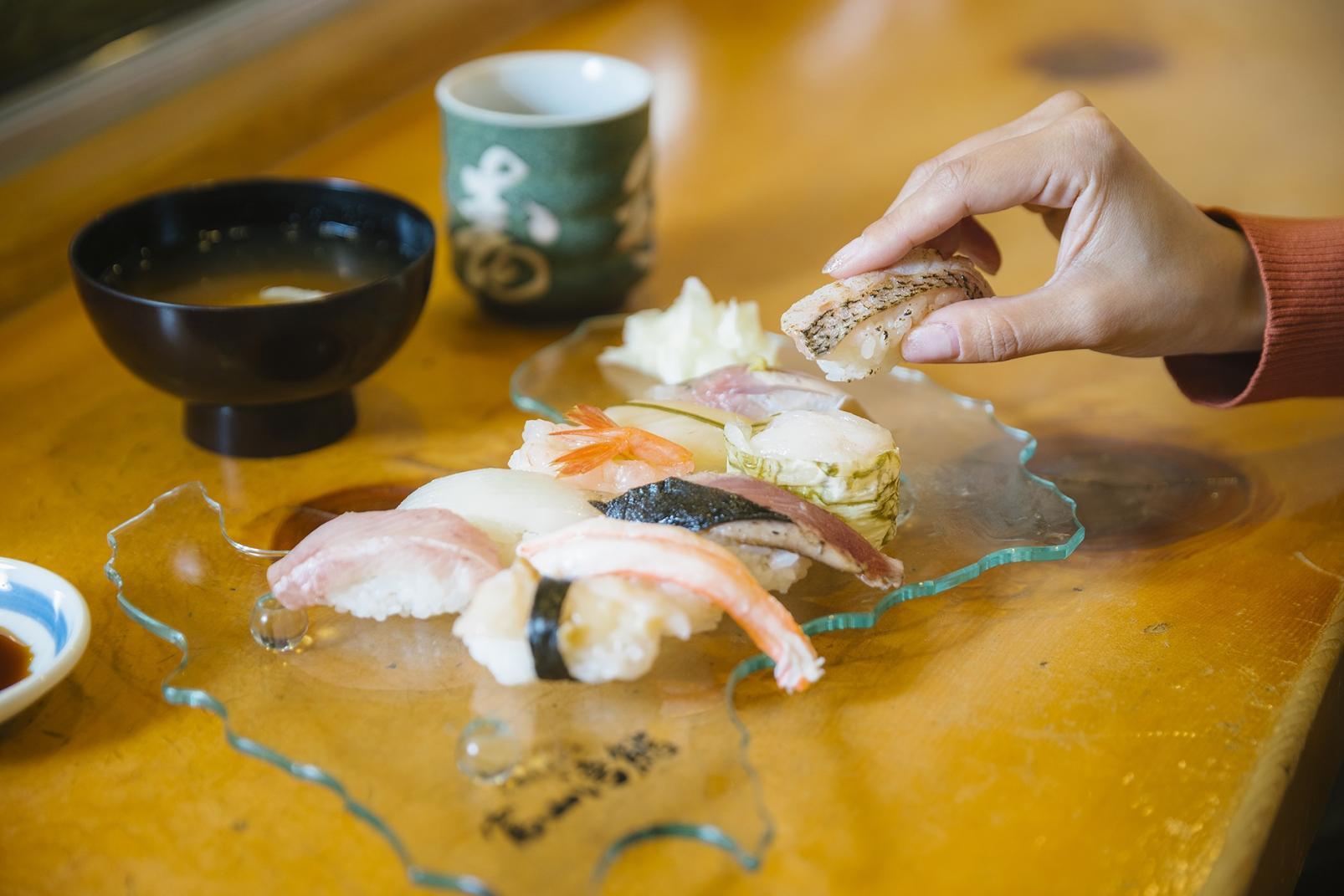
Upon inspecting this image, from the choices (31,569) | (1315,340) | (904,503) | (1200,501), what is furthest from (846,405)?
(31,569)

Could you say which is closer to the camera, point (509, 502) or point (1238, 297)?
point (509, 502)

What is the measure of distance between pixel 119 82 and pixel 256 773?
4.20 ft

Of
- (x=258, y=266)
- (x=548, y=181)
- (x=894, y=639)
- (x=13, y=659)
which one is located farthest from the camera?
(x=548, y=181)

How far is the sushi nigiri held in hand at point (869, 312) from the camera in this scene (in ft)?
3.73

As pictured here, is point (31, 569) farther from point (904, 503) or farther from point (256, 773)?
point (904, 503)

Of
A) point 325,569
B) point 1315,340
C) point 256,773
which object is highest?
point 1315,340

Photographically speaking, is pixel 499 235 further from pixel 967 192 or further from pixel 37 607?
pixel 37 607

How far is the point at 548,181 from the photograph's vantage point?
5.16 ft

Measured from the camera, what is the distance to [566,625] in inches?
36.5

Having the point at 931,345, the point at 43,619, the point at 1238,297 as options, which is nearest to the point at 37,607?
the point at 43,619

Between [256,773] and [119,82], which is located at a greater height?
[119,82]

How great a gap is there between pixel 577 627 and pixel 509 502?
205mm

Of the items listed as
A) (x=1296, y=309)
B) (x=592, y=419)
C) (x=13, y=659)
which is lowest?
(x=13, y=659)

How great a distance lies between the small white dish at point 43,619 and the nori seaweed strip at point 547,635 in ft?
1.23
